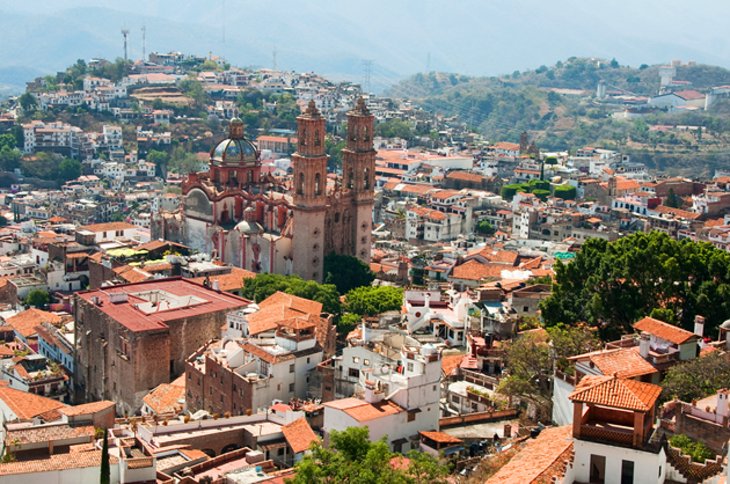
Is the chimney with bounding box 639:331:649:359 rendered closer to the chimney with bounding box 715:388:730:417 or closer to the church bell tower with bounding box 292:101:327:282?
the chimney with bounding box 715:388:730:417

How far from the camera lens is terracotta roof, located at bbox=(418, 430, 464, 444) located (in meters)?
25.6

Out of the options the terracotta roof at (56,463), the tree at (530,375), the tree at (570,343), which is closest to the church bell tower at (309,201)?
the tree at (530,375)

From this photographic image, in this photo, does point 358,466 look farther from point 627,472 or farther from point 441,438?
point 441,438

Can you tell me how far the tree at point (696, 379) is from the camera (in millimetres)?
23641

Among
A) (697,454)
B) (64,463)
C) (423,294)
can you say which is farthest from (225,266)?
(697,454)

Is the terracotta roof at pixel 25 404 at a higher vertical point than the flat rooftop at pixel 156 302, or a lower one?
lower

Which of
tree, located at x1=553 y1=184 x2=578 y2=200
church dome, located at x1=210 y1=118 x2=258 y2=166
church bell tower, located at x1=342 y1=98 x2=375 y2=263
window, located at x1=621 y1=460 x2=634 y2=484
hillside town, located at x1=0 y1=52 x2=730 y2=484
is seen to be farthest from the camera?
tree, located at x1=553 y1=184 x2=578 y2=200

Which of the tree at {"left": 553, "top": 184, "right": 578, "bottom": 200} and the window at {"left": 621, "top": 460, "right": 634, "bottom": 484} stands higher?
the window at {"left": 621, "top": 460, "right": 634, "bottom": 484}

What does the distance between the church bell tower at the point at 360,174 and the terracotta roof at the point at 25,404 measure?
23775 millimetres

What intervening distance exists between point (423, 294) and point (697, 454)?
1944 cm

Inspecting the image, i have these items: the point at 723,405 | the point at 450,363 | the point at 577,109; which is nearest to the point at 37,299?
the point at 450,363

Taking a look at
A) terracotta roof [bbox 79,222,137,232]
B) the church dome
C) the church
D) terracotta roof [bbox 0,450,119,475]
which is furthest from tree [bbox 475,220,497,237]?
terracotta roof [bbox 0,450,119,475]

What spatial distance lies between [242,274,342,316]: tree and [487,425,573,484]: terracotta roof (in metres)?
22.0

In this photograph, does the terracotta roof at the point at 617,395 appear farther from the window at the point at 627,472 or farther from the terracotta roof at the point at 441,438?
the terracotta roof at the point at 441,438
